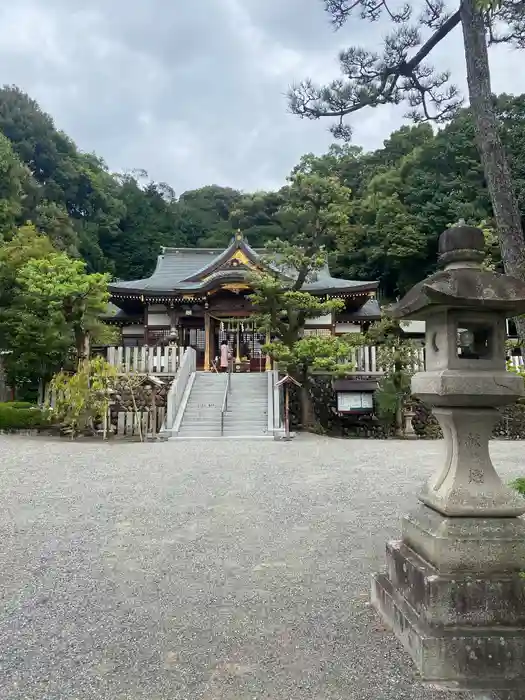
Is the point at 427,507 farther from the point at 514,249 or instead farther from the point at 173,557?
the point at 514,249

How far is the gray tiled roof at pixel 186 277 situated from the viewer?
17828 millimetres

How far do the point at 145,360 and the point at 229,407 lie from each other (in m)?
3.12

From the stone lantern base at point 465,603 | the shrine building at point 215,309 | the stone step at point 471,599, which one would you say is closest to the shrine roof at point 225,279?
the shrine building at point 215,309

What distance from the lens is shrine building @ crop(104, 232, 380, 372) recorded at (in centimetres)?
1770

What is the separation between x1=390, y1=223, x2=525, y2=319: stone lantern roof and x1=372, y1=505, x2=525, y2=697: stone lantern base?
1134mm

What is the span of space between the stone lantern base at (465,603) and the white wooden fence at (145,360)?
1198cm

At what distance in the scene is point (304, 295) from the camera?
45.2ft

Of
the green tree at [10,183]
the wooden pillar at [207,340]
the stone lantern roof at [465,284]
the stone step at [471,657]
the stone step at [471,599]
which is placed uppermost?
the green tree at [10,183]

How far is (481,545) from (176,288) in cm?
1673

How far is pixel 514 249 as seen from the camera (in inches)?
162

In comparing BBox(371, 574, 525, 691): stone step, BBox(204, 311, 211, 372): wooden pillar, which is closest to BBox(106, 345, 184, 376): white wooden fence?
BBox(204, 311, 211, 372): wooden pillar

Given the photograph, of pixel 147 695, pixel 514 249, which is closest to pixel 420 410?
pixel 514 249

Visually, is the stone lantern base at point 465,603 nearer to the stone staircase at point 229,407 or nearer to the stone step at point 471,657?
the stone step at point 471,657

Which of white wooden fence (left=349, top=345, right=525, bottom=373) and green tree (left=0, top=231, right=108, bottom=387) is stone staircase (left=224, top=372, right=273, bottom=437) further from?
green tree (left=0, top=231, right=108, bottom=387)
